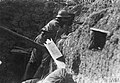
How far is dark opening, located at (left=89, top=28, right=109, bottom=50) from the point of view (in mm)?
5211

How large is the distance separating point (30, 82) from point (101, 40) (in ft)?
5.56

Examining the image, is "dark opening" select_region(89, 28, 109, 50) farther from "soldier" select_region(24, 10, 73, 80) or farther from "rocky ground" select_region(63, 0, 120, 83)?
"soldier" select_region(24, 10, 73, 80)

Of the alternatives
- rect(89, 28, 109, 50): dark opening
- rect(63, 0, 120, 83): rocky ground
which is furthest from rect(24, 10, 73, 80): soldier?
rect(89, 28, 109, 50): dark opening

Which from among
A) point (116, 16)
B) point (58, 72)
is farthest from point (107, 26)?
point (58, 72)

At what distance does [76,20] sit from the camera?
6.55m

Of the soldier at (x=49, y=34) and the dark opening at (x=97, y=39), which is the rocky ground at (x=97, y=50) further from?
the soldier at (x=49, y=34)

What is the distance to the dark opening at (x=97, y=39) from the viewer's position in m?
5.21

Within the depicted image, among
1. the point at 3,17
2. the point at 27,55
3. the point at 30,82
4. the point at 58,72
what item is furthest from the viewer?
the point at 3,17

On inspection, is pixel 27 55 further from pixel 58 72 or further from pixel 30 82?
pixel 58 72

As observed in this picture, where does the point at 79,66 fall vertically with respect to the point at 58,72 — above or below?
below

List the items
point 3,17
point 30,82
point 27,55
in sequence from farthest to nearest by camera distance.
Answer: point 3,17, point 27,55, point 30,82

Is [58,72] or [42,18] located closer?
[58,72]

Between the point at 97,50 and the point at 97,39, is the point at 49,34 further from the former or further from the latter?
the point at 97,50

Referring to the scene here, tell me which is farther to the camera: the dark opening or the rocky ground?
the dark opening
